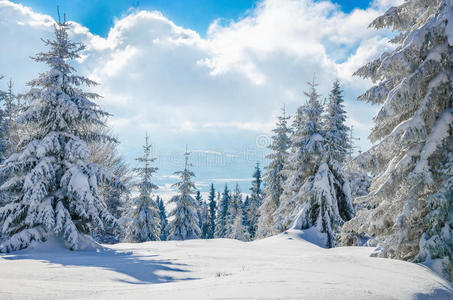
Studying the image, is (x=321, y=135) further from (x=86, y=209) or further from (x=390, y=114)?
(x=86, y=209)

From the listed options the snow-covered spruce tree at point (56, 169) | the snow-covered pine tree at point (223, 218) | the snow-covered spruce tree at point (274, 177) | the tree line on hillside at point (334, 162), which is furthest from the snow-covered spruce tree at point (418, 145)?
the snow-covered pine tree at point (223, 218)

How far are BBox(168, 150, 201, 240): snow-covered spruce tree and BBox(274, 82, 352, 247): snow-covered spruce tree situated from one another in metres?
9.41

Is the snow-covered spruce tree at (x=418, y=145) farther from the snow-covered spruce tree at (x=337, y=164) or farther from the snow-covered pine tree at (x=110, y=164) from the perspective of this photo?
the snow-covered pine tree at (x=110, y=164)

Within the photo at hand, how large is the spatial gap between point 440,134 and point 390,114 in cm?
120

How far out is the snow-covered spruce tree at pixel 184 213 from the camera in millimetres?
27297

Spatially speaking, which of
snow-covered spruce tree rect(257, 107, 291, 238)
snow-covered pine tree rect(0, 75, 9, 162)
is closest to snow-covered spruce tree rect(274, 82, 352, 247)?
snow-covered spruce tree rect(257, 107, 291, 238)

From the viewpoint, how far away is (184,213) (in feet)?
90.3

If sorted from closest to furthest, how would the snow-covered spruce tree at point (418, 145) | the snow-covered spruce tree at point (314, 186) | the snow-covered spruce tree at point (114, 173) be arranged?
1. the snow-covered spruce tree at point (418, 145)
2. the snow-covered spruce tree at point (314, 186)
3. the snow-covered spruce tree at point (114, 173)

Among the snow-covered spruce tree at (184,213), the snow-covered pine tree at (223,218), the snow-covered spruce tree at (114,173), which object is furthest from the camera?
the snow-covered pine tree at (223,218)

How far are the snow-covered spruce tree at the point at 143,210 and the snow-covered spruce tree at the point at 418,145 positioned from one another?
19638mm

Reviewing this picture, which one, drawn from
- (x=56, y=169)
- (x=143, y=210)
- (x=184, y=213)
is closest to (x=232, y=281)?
(x=56, y=169)

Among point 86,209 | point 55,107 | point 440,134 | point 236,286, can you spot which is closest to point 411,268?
point 440,134

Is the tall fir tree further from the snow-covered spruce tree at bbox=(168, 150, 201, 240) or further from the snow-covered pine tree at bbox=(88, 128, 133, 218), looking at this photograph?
the snow-covered spruce tree at bbox=(168, 150, 201, 240)

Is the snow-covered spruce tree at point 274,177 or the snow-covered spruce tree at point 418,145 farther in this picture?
the snow-covered spruce tree at point 274,177
